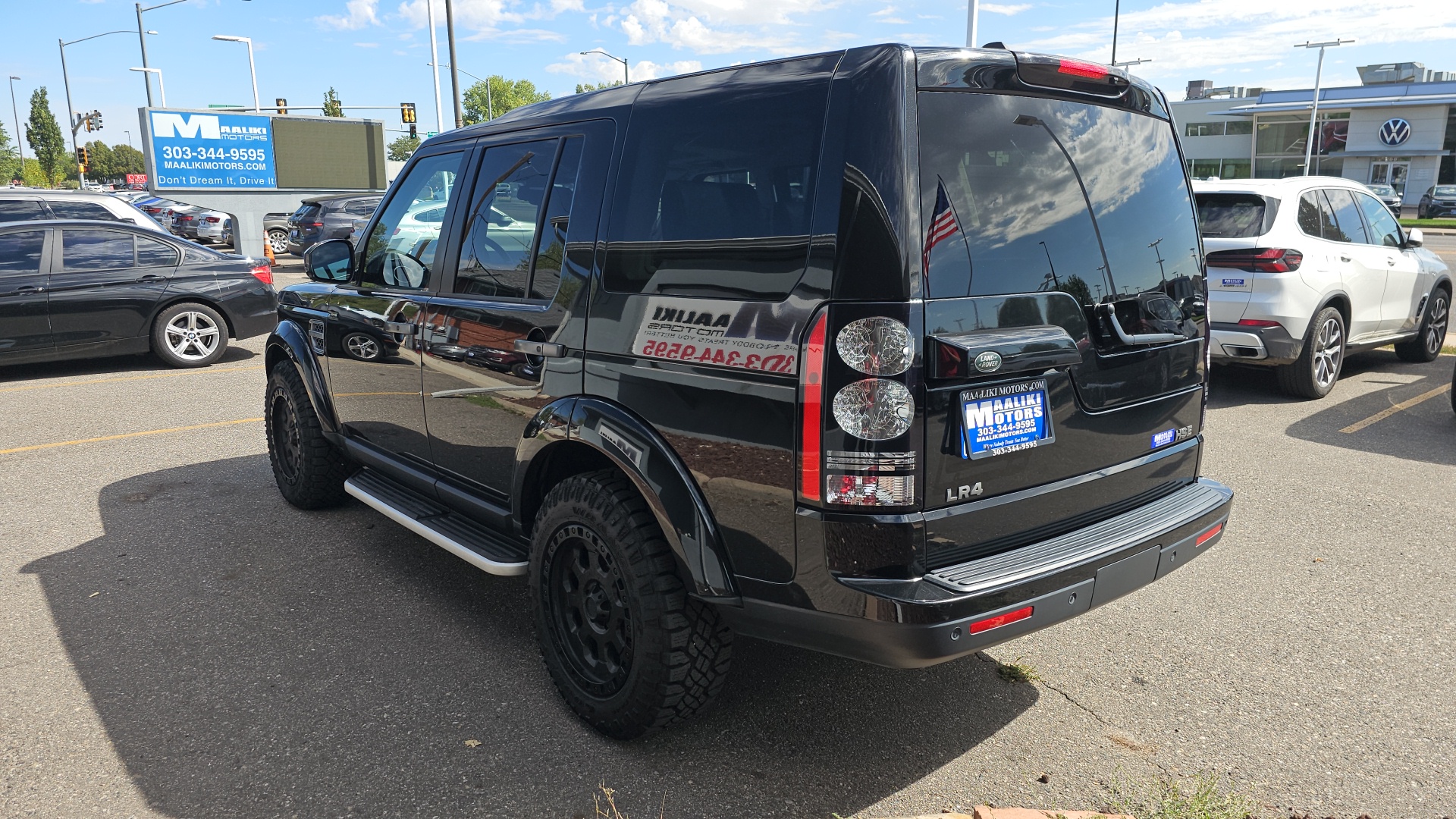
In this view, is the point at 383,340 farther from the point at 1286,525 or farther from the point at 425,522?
the point at 1286,525

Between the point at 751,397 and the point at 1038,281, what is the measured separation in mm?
865

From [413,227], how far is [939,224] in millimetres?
2586

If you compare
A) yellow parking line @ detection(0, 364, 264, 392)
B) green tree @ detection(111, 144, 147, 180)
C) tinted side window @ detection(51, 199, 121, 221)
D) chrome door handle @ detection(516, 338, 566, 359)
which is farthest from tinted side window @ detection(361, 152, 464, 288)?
green tree @ detection(111, 144, 147, 180)

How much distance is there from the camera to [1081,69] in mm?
2988

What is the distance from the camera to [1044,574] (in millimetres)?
2684

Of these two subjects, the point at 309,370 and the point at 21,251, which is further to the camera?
the point at 21,251

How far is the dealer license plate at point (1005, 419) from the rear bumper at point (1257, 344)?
581 cm

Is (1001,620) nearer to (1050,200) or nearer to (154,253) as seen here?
(1050,200)

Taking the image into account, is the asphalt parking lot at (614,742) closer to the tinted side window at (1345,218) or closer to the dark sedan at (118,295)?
the tinted side window at (1345,218)

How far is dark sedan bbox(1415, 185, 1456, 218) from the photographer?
43.8 m

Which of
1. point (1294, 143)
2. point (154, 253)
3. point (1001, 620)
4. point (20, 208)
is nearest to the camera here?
point (1001, 620)

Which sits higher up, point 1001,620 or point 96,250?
point 96,250

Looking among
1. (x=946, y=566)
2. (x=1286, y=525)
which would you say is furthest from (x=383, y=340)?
(x=1286, y=525)

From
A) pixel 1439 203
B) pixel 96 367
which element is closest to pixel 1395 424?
pixel 96 367
